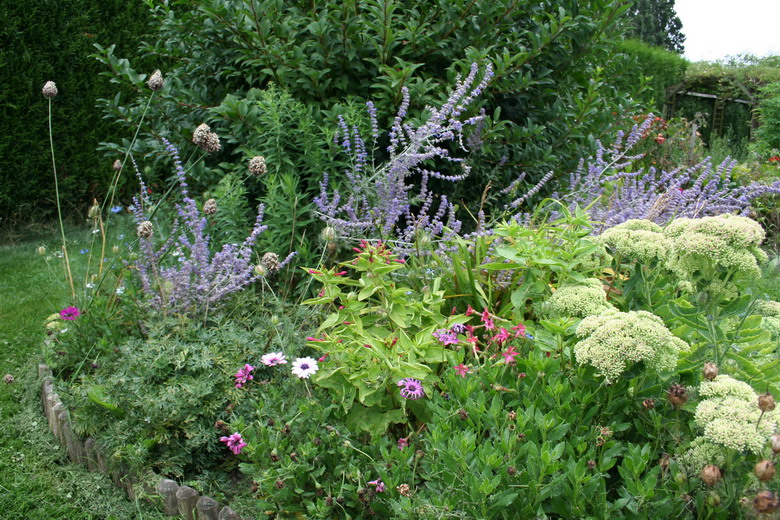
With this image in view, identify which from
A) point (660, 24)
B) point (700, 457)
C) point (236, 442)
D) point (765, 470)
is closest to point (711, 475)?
point (765, 470)

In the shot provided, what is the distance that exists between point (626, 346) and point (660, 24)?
45003 mm

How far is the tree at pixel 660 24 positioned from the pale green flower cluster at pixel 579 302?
38981 millimetres

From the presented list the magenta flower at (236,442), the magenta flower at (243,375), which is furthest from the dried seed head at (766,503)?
the magenta flower at (243,375)

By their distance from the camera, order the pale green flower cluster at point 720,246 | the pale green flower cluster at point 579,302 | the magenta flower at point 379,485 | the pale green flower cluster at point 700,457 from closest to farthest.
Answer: the pale green flower cluster at point 700,457, the pale green flower cluster at point 720,246, the magenta flower at point 379,485, the pale green flower cluster at point 579,302

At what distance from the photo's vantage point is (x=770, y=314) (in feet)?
7.47

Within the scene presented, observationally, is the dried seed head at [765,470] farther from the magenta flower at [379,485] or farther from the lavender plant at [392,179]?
the lavender plant at [392,179]

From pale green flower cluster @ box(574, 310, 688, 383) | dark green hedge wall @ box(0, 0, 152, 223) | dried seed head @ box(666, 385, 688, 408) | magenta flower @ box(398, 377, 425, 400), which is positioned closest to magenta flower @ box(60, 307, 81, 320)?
magenta flower @ box(398, 377, 425, 400)

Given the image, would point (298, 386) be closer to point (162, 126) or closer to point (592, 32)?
point (162, 126)

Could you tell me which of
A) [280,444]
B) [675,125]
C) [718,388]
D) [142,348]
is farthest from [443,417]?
[675,125]

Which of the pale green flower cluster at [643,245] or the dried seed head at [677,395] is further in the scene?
the pale green flower cluster at [643,245]

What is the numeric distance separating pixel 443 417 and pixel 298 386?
32.3 inches

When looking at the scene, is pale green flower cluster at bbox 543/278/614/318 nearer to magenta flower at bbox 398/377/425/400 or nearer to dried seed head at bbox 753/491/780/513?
magenta flower at bbox 398/377/425/400

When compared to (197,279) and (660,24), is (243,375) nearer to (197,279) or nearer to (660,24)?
(197,279)

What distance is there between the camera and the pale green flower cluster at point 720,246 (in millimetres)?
1566
